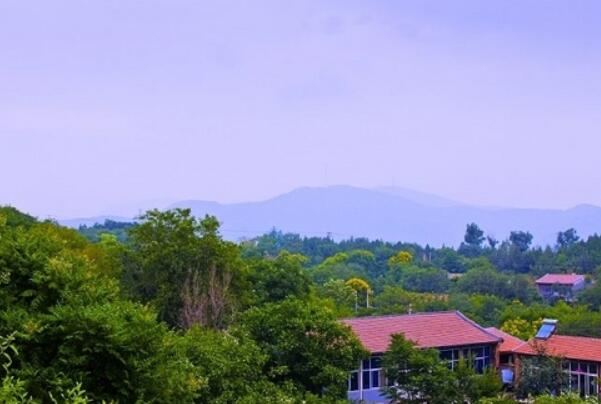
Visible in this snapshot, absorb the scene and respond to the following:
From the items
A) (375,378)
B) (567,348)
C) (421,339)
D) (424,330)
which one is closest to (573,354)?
(567,348)

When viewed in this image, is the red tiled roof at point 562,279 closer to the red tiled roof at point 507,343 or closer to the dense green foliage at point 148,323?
the red tiled roof at point 507,343

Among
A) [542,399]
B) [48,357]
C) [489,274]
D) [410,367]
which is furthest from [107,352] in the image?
[489,274]

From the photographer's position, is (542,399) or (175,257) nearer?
(542,399)

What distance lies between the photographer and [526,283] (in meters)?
49.3

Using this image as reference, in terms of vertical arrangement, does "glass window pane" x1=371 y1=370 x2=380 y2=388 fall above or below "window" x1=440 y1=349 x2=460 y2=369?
below

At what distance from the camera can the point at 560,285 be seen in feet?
183

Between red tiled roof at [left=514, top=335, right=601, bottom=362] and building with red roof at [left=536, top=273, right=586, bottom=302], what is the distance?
2788 cm

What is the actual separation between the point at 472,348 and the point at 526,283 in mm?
25919

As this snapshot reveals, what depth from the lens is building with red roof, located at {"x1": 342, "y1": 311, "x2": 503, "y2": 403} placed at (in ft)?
72.7

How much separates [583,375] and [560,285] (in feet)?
109

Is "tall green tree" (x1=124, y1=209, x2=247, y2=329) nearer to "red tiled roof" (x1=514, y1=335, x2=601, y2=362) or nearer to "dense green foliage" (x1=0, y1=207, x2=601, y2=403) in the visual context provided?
"dense green foliage" (x1=0, y1=207, x2=601, y2=403)

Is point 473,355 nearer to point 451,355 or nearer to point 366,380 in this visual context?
point 451,355

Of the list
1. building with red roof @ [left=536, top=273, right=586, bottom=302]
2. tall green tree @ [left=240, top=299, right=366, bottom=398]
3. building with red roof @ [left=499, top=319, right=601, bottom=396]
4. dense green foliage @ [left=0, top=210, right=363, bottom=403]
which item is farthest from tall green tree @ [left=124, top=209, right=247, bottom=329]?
building with red roof @ [left=536, top=273, right=586, bottom=302]

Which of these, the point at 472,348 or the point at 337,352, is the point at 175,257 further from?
the point at 472,348
